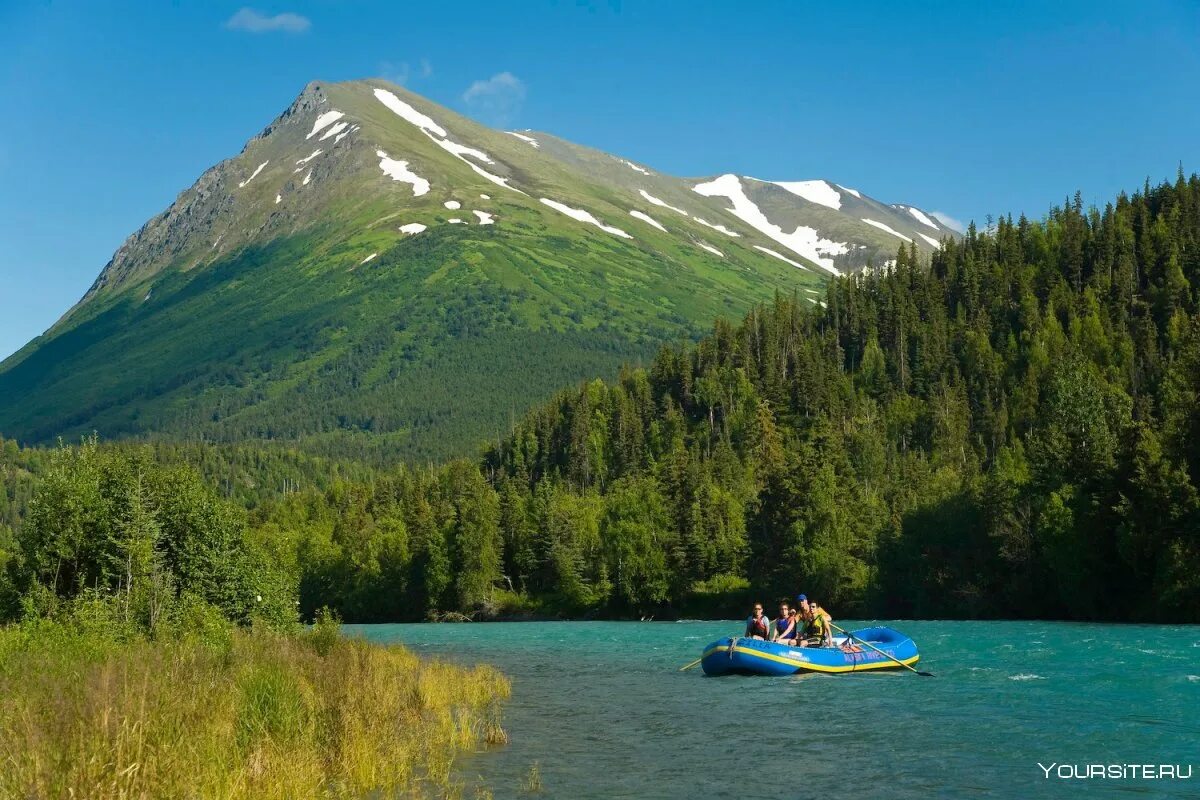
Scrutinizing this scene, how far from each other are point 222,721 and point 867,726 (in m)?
21.0

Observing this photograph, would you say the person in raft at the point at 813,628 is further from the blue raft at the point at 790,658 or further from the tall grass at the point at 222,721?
the tall grass at the point at 222,721

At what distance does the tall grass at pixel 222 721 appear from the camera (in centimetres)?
1577

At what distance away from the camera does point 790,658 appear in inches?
2020

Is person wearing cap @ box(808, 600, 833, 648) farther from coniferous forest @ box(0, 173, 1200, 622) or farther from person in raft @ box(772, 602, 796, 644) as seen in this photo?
coniferous forest @ box(0, 173, 1200, 622)

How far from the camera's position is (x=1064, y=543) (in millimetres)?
87312

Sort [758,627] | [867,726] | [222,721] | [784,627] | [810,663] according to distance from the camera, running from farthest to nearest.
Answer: [784,627] < [758,627] < [810,663] < [867,726] < [222,721]

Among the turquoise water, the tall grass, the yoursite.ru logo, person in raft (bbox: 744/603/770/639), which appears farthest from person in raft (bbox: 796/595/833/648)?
the yoursite.ru logo

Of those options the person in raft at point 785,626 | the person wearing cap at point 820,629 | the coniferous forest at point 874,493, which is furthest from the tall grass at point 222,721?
the coniferous forest at point 874,493

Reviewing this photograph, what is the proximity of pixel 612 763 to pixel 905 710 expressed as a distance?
13857mm

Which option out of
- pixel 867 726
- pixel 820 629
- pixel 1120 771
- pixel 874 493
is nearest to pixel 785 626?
pixel 820 629

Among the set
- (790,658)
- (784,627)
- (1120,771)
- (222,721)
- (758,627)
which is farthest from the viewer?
(784,627)

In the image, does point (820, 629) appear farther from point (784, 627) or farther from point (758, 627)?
point (758, 627)

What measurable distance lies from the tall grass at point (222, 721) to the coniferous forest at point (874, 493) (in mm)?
20841

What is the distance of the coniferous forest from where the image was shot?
84.5 m
